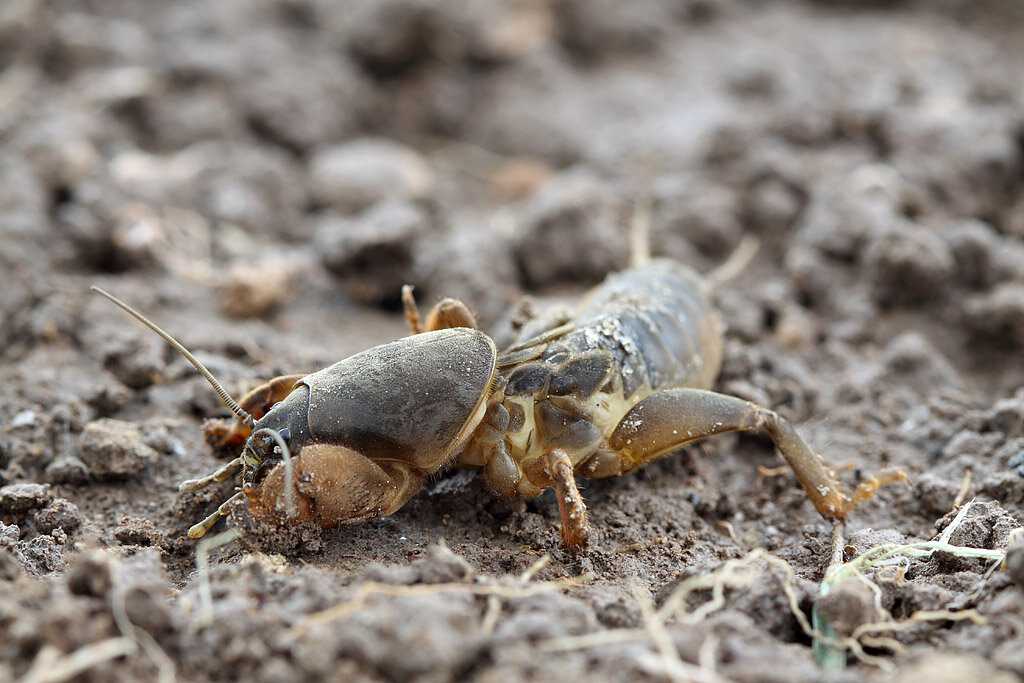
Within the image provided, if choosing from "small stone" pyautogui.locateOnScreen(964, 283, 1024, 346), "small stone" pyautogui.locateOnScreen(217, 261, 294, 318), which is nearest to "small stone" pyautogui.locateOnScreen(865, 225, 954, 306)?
"small stone" pyautogui.locateOnScreen(964, 283, 1024, 346)

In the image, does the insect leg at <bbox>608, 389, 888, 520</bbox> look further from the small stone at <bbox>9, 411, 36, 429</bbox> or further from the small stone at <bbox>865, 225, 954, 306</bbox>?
the small stone at <bbox>9, 411, 36, 429</bbox>

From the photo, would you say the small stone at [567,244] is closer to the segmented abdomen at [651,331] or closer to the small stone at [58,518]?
the segmented abdomen at [651,331]

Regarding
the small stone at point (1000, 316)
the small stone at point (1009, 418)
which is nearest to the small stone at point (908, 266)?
the small stone at point (1000, 316)

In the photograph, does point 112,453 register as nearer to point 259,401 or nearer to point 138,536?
point 138,536

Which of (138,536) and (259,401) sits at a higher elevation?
(259,401)

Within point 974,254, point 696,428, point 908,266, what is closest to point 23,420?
point 696,428

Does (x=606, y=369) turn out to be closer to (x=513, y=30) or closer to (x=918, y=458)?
(x=918, y=458)
